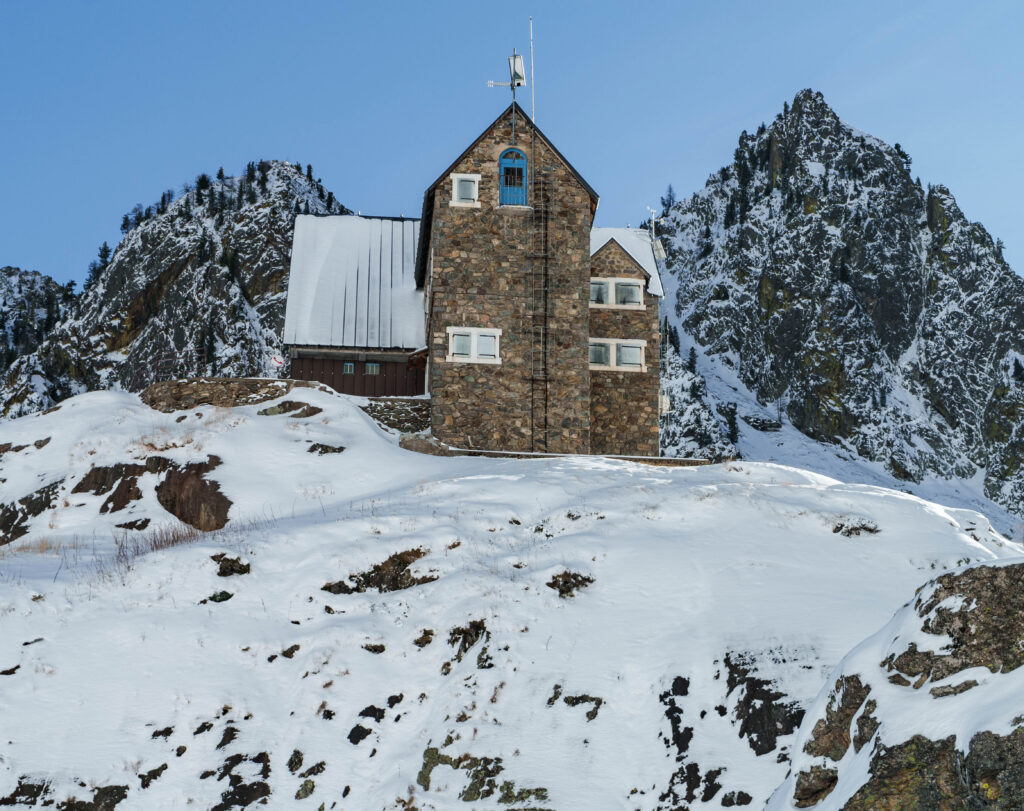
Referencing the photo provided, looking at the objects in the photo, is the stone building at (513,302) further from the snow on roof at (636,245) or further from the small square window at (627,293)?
the snow on roof at (636,245)

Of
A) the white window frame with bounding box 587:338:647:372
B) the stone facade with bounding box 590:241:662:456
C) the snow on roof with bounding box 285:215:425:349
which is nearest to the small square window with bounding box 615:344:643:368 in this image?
the white window frame with bounding box 587:338:647:372

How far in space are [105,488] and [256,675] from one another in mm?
11922

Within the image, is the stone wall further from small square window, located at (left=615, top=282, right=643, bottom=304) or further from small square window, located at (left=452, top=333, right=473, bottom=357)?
small square window, located at (left=615, top=282, right=643, bottom=304)

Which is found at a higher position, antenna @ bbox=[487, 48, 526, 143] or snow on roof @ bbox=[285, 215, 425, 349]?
antenna @ bbox=[487, 48, 526, 143]

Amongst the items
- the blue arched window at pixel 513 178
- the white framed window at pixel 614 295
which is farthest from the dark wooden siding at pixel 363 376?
the blue arched window at pixel 513 178

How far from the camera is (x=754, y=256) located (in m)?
186

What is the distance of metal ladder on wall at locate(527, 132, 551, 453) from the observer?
3412 cm

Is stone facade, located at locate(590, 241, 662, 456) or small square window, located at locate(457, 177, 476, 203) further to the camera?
stone facade, located at locate(590, 241, 662, 456)

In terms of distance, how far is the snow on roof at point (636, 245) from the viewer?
39.2 metres

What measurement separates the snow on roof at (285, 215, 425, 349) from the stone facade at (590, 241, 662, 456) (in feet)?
23.7

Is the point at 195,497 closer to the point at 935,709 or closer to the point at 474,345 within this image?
the point at 474,345

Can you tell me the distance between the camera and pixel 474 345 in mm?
34250

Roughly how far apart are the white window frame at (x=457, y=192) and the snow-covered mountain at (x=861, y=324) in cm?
10459

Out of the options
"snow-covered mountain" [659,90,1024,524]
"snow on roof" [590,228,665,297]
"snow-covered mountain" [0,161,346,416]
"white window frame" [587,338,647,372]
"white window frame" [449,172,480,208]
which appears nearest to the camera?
"white window frame" [449,172,480,208]
